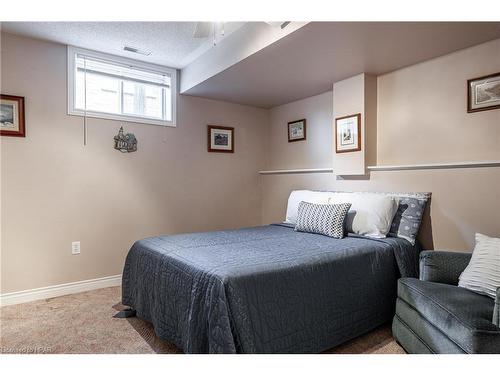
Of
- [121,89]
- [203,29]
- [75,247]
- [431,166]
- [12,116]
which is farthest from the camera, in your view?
[121,89]

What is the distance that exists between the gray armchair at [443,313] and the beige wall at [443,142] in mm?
504

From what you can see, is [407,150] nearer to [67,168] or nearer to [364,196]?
[364,196]

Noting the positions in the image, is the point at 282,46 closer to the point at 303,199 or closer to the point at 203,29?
the point at 203,29

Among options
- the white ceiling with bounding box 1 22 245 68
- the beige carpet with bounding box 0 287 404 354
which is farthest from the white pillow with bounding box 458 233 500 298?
the white ceiling with bounding box 1 22 245 68

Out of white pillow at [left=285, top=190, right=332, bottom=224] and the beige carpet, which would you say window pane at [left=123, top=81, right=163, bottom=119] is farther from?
the beige carpet

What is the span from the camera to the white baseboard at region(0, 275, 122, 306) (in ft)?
9.27

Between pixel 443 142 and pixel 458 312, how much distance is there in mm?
1564

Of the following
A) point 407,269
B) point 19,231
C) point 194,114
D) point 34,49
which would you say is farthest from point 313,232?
point 34,49

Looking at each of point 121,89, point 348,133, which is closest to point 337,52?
point 348,133

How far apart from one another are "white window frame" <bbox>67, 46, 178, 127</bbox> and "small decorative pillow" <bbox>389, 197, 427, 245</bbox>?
2.60 metres

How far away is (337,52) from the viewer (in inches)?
101

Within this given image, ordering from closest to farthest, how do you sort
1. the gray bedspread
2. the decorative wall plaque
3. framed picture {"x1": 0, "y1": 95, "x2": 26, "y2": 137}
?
the gray bedspread, framed picture {"x1": 0, "y1": 95, "x2": 26, "y2": 137}, the decorative wall plaque

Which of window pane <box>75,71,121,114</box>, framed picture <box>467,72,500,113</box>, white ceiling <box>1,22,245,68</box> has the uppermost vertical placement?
white ceiling <box>1,22,245,68</box>
